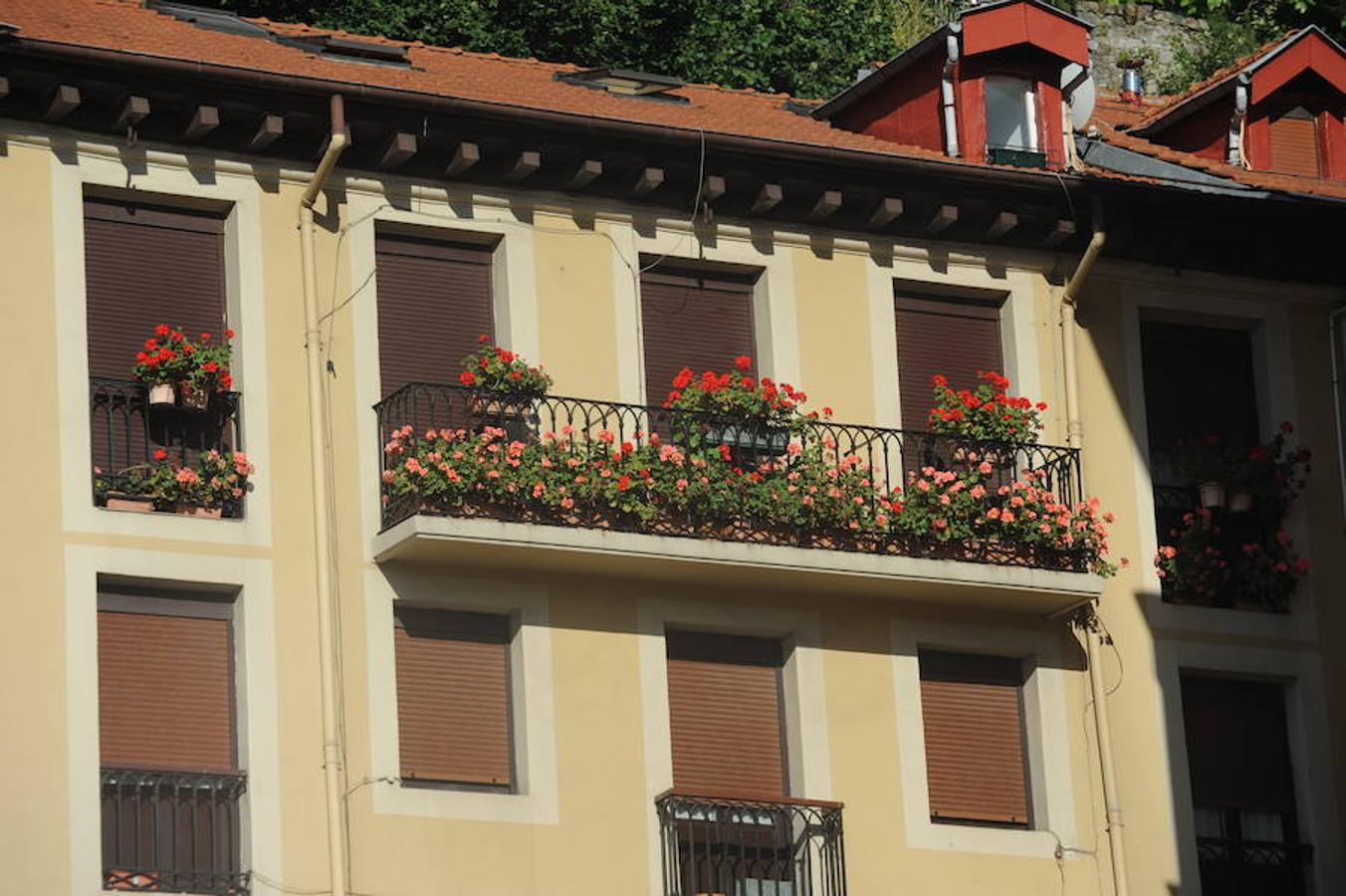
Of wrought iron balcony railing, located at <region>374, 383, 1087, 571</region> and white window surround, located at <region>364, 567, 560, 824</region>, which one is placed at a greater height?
wrought iron balcony railing, located at <region>374, 383, 1087, 571</region>

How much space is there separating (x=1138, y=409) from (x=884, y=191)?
3.13m

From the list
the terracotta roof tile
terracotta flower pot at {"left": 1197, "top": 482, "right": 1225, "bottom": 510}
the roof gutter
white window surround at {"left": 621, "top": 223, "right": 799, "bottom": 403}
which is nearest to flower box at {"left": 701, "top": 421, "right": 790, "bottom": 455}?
white window surround at {"left": 621, "top": 223, "right": 799, "bottom": 403}

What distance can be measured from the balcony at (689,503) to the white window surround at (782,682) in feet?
1.03

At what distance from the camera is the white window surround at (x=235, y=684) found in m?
26.2

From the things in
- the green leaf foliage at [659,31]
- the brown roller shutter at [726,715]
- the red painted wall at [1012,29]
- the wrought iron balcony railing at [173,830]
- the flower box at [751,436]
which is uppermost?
the green leaf foliage at [659,31]

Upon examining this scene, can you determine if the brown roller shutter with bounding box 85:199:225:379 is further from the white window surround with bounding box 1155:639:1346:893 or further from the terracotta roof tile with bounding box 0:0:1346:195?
the white window surround with bounding box 1155:639:1346:893

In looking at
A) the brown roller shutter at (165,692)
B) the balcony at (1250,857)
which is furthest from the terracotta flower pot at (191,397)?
the balcony at (1250,857)

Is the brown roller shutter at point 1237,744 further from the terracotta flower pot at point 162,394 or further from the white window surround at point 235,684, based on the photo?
the terracotta flower pot at point 162,394

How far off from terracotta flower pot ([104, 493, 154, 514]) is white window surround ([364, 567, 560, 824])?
1.86 meters

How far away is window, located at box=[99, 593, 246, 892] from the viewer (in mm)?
26516

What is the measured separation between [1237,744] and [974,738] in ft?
8.75

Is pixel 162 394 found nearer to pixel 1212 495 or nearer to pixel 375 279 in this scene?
pixel 375 279

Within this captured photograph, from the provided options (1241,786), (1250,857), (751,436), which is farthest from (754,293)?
(1250,857)

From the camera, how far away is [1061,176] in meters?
31.3
